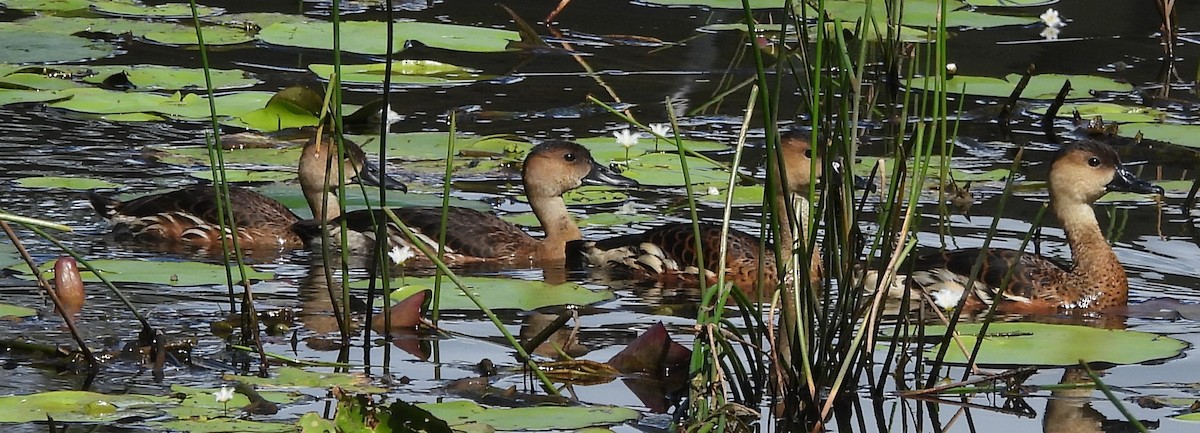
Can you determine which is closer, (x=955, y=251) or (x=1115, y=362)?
(x=1115, y=362)

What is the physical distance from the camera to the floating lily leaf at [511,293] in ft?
22.1

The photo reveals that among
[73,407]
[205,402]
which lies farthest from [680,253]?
[73,407]

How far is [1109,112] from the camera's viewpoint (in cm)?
1110

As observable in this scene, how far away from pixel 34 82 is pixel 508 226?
3.72 meters

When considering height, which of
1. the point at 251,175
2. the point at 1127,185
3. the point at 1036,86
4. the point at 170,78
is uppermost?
the point at 170,78

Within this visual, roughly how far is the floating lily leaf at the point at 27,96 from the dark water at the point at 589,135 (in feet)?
0.31

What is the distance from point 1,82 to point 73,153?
1.38 metres

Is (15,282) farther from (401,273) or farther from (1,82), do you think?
(1,82)

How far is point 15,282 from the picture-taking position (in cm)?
683

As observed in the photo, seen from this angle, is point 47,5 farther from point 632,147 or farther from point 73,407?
point 73,407

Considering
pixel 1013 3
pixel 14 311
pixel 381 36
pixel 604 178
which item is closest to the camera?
pixel 14 311

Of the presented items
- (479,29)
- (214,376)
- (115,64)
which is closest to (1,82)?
(115,64)

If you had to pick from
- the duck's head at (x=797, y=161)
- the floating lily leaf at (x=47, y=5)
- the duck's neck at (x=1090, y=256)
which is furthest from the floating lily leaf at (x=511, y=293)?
the floating lily leaf at (x=47, y=5)

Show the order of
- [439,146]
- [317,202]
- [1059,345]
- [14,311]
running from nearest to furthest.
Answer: [1059,345] → [14,311] → [317,202] → [439,146]
